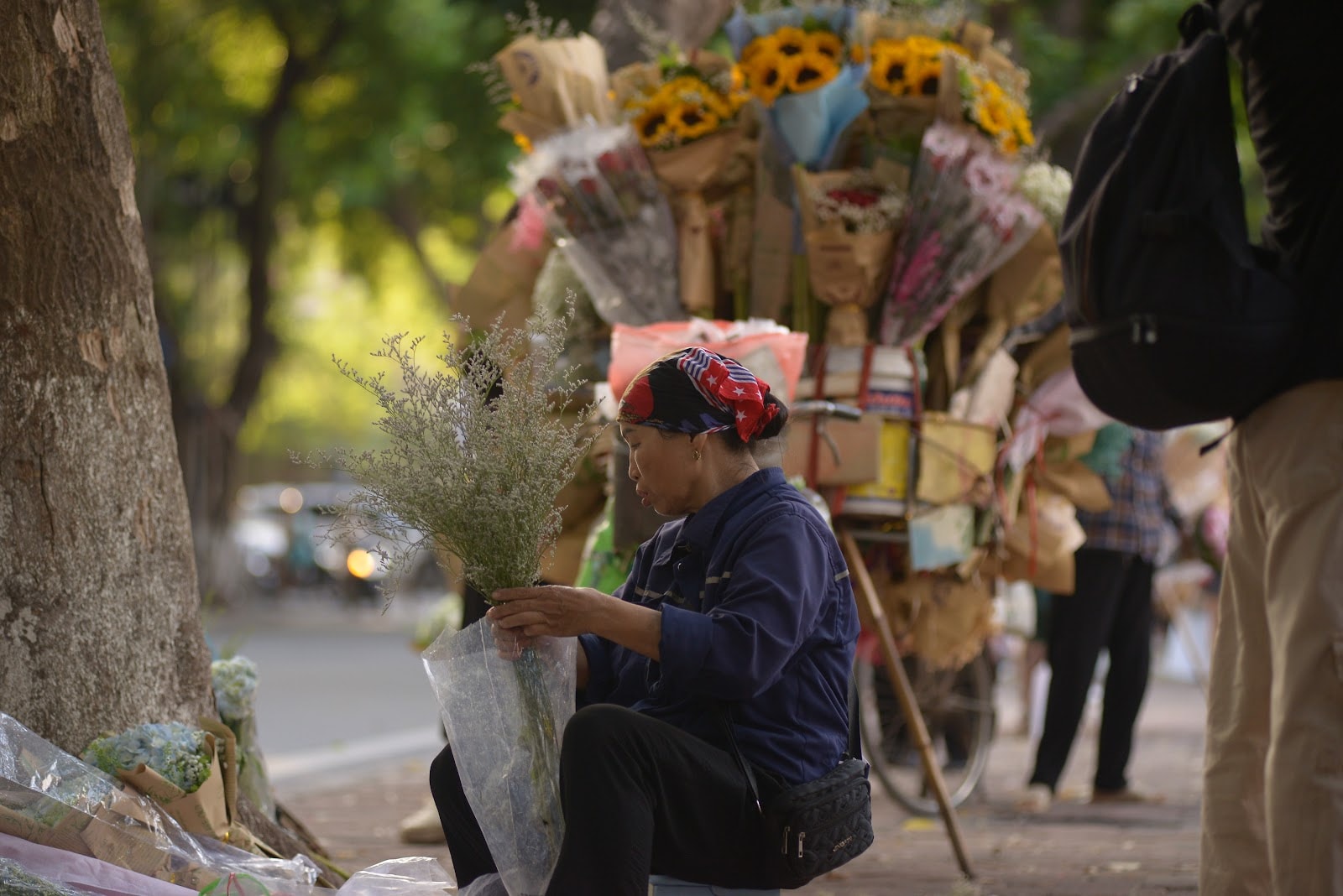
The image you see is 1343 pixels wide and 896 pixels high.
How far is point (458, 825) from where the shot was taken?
328 centimetres

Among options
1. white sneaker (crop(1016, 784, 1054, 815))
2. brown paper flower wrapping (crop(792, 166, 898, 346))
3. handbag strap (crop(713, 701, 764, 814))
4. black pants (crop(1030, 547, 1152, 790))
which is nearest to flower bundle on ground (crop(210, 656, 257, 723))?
handbag strap (crop(713, 701, 764, 814))

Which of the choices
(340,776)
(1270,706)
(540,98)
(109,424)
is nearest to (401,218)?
(340,776)

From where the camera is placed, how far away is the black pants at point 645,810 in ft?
9.47

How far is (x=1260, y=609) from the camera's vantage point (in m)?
3.03

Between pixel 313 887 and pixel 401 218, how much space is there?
20275mm

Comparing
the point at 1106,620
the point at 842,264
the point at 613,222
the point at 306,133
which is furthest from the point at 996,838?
the point at 306,133

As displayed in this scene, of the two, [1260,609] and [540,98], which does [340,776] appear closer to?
[540,98]

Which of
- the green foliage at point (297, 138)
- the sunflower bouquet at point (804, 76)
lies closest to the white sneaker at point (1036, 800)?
the sunflower bouquet at point (804, 76)

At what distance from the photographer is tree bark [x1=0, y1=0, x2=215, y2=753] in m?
3.79

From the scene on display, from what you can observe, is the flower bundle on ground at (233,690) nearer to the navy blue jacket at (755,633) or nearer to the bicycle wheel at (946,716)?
the navy blue jacket at (755,633)

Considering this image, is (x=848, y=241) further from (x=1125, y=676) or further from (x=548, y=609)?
(x=1125, y=676)

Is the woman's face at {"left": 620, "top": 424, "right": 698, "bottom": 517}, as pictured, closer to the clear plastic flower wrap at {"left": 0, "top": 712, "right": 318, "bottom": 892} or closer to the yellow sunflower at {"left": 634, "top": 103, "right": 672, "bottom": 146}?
the clear plastic flower wrap at {"left": 0, "top": 712, "right": 318, "bottom": 892}

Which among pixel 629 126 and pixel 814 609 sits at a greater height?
pixel 629 126

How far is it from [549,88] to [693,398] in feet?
10.3
